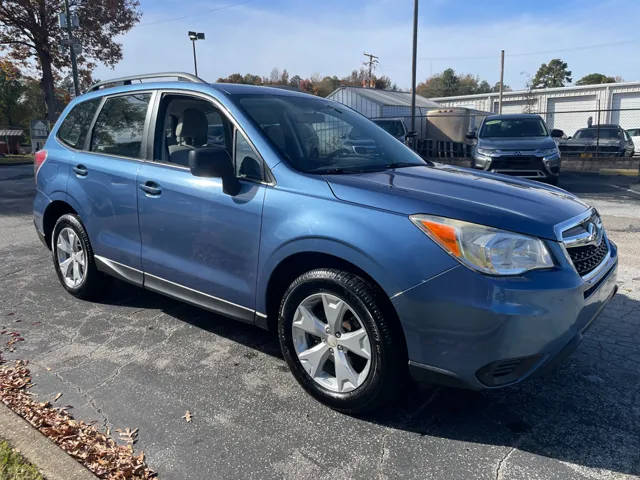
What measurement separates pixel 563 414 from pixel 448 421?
0.63m

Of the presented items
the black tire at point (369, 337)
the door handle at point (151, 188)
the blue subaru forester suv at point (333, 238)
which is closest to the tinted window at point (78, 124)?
the blue subaru forester suv at point (333, 238)

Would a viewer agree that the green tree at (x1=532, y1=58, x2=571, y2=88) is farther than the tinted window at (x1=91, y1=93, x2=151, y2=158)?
Yes

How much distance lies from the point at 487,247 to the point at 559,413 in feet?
3.79

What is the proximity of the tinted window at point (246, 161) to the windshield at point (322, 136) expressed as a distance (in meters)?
0.14

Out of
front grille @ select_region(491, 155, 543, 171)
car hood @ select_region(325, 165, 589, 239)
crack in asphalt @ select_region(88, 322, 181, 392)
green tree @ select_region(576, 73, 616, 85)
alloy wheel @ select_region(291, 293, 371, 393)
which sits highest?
green tree @ select_region(576, 73, 616, 85)

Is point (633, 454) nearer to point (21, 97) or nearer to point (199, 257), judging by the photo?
point (199, 257)

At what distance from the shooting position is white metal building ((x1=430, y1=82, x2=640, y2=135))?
37219 millimetres

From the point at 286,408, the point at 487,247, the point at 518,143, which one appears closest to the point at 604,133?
the point at 518,143

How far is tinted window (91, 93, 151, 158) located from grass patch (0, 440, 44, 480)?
2147 mm

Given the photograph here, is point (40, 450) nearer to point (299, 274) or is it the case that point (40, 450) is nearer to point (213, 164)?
point (299, 274)

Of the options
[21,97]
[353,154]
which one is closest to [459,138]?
[353,154]

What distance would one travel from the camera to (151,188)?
362cm

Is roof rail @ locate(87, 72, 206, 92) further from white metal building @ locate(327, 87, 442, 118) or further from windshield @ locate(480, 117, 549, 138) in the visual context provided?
white metal building @ locate(327, 87, 442, 118)

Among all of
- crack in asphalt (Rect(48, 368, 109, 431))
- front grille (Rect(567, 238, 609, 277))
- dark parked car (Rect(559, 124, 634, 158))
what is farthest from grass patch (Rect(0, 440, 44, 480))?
dark parked car (Rect(559, 124, 634, 158))
